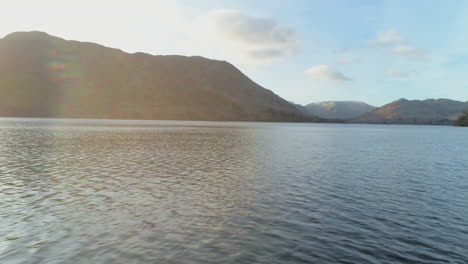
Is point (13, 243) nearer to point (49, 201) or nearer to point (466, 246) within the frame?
point (49, 201)

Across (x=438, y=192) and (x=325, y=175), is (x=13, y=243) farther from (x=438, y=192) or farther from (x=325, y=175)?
(x=438, y=192)

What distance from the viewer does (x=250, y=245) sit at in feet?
53.9

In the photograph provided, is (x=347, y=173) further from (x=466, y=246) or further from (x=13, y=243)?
(x=13, y=243)

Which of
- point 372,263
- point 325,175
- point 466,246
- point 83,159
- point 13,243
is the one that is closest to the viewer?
point 372,263

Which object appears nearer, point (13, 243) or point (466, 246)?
point (13, 243)

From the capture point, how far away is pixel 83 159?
47.1 metres

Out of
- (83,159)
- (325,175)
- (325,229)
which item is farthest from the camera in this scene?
(83,159)

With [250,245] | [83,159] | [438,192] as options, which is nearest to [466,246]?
[250,245]

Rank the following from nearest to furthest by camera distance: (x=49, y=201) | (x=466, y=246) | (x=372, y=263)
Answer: (x=372, y=263)
(x=466, y=246)
(x=49, y=201)

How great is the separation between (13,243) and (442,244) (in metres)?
23.5

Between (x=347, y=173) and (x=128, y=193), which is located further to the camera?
(x=347, y=173)

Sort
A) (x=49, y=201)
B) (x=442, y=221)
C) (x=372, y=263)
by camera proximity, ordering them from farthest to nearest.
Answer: (x=49, y=201), (x=442, y=221), (x=372, y=263)

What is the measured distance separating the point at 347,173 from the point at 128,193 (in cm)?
2794

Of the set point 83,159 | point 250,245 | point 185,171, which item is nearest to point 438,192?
point 250,245
